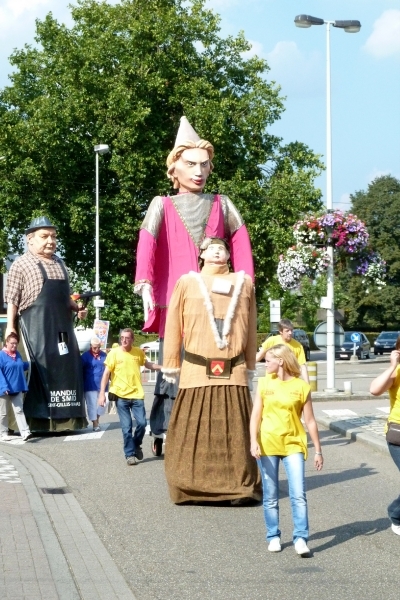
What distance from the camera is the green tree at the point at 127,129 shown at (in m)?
40.3

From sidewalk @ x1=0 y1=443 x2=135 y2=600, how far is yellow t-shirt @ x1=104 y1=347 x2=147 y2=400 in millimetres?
2049

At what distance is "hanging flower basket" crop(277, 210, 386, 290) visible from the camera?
22844 millimetres

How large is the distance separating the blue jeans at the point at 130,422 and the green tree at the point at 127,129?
2746 cm

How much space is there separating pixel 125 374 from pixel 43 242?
3479 millimetres

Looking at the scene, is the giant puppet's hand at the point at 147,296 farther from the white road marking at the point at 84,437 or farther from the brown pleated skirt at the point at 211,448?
the white road marking at the point at 84,437

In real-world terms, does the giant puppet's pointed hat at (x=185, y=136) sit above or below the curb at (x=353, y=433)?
above

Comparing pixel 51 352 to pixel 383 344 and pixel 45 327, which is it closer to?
pixel 45 327

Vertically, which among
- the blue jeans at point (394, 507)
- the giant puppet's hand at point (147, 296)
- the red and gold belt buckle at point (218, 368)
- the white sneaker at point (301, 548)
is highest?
the giant puppet's hand at point (147, 296)

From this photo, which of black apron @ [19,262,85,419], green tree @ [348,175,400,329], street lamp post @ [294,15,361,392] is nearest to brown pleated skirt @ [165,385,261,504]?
black apron @ [19,262,85,419]

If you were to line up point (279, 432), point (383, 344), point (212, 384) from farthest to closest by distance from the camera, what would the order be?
point (383, 344) → point (212, 384) → point (279, 432)

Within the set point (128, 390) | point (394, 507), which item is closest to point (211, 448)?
point (394, 507)

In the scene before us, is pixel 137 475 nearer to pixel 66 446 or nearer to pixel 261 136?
pixel 66 446

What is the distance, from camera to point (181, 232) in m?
11.7

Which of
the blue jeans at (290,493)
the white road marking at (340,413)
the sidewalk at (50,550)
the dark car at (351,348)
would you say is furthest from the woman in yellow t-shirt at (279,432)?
the dark car at (351,348)
